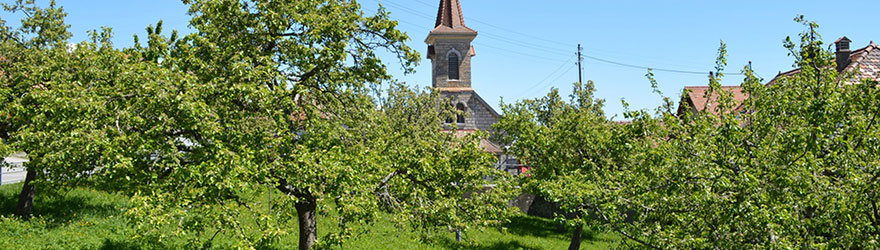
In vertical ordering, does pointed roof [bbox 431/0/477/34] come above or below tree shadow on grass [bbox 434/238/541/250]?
above

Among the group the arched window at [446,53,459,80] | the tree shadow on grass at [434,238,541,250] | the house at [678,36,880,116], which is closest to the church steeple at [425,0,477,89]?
the arched window at [446,53,459,80]

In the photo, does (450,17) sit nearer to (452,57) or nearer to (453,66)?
(452,57)

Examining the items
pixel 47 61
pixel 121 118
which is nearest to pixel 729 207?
pixel 121 118

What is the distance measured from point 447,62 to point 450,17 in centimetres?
424

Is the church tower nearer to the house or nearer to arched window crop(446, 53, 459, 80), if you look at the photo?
arched window crop(446, 53, 459, 80)

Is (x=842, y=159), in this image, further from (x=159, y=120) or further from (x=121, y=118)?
(x=121, y=118)

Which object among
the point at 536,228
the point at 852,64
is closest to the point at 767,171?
the point at 852,64

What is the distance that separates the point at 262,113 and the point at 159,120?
6.04 feet

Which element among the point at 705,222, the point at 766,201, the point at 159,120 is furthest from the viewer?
the point at 159,120

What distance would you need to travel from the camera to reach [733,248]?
25.9ft

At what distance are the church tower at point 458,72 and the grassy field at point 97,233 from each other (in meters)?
28.9

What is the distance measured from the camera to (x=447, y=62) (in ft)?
182

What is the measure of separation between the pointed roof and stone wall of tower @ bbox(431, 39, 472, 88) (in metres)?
1.15

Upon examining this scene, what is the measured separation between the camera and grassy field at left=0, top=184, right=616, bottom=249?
16.1 m
